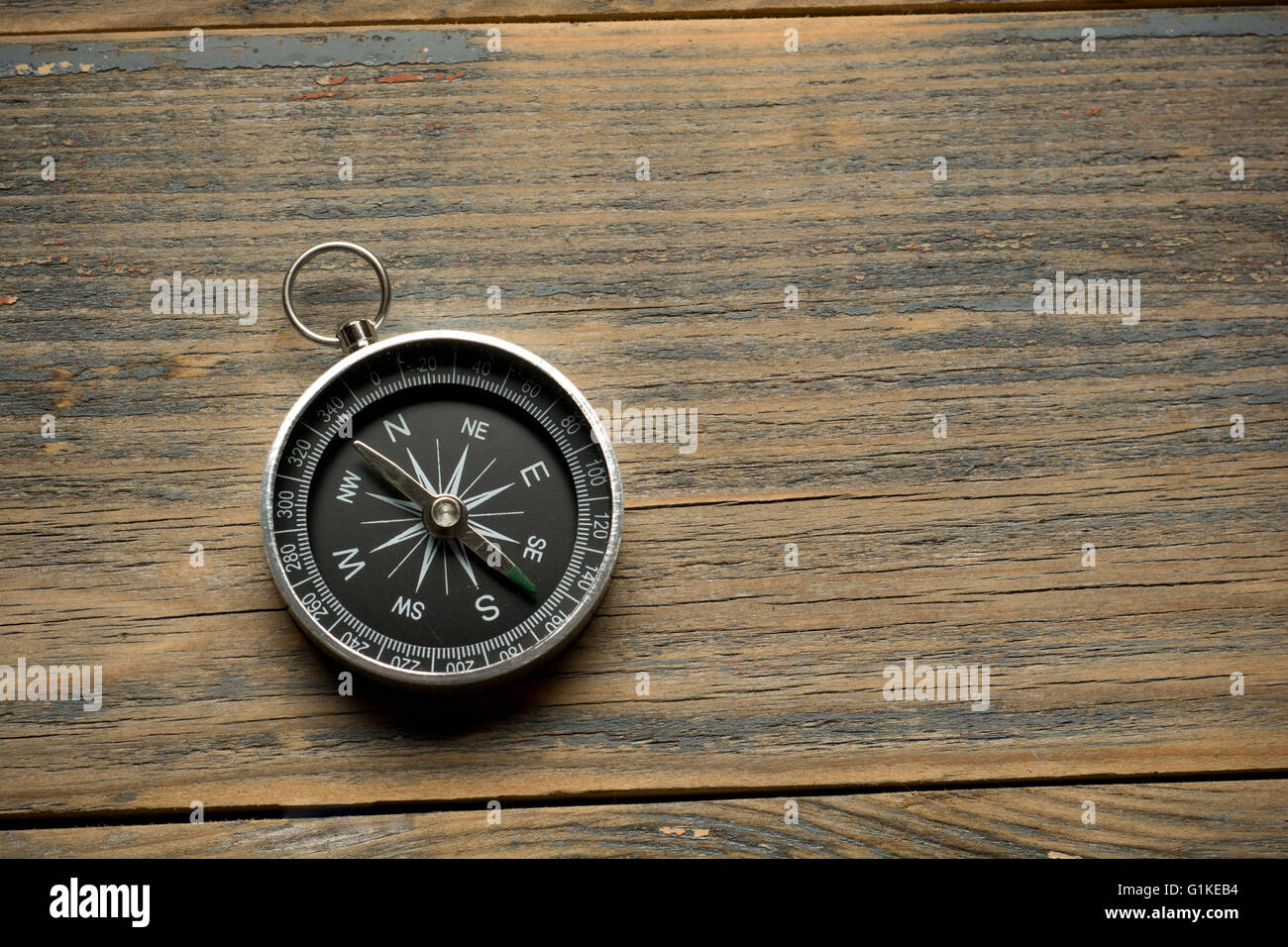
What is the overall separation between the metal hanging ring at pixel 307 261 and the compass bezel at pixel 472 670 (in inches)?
3.0

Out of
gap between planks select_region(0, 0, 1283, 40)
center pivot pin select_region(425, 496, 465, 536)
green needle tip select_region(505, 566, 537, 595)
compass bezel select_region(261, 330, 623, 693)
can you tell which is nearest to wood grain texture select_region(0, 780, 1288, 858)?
compass bezel select_region(261, 330, 623, 693)

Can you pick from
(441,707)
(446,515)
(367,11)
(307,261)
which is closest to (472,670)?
(441,707)

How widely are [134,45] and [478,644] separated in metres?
1.32

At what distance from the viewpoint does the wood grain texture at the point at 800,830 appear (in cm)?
163

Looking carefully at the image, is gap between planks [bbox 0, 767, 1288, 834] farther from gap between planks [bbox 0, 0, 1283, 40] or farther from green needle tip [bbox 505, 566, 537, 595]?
gap between planks [bbox 0, 0, 1283, 40]

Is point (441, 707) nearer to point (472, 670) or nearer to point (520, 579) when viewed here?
point (472, 670)

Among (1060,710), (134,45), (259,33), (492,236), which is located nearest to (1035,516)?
(1060,710)

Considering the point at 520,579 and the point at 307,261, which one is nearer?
the point at 520,579

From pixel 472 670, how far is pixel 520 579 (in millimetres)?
164

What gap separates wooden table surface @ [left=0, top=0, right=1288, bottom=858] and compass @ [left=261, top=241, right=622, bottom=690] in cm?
12

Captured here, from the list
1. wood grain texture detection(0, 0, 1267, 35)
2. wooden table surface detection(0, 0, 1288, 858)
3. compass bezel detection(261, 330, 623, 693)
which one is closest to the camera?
compass bezel detection(261, 330, 623, 693)

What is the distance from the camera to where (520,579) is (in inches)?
63.0

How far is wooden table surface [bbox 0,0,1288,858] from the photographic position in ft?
5.46

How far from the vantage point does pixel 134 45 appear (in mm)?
1842
